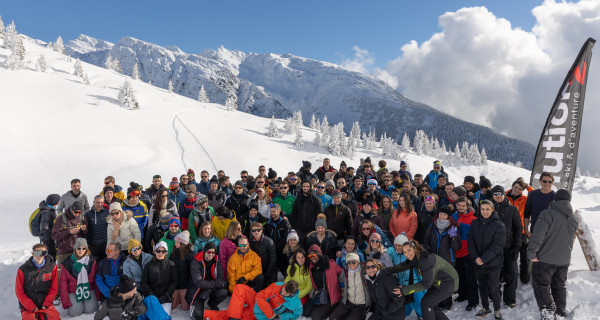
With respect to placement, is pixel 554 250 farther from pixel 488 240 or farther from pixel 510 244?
pixel 488 240

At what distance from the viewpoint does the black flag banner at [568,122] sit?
8211 mm

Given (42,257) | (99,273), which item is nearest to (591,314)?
(99,273)

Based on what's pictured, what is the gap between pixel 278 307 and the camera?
6820 mm

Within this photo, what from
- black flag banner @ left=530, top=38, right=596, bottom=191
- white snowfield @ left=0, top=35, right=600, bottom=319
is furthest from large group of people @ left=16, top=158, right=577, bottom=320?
black flag banner @ left=530, top=38, right=596, bottom=191

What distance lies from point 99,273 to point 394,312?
6.66m

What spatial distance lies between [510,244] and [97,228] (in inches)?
390

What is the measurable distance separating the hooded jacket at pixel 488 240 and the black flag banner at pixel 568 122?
3501 mm

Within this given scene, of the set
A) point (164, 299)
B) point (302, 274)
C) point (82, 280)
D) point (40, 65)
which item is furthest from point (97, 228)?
point (40, 65)

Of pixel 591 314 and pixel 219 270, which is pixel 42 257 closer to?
pixel 219 270

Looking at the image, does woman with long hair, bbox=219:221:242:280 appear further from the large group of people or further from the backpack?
the backpack

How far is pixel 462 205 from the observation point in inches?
279

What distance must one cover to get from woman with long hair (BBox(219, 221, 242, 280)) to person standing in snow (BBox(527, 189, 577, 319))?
6254mm

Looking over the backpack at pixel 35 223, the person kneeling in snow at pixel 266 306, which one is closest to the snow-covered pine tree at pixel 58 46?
the backpack at pixel 35 223

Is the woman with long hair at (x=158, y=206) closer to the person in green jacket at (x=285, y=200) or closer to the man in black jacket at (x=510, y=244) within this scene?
the person in green jacket at (x=285, y=200)
